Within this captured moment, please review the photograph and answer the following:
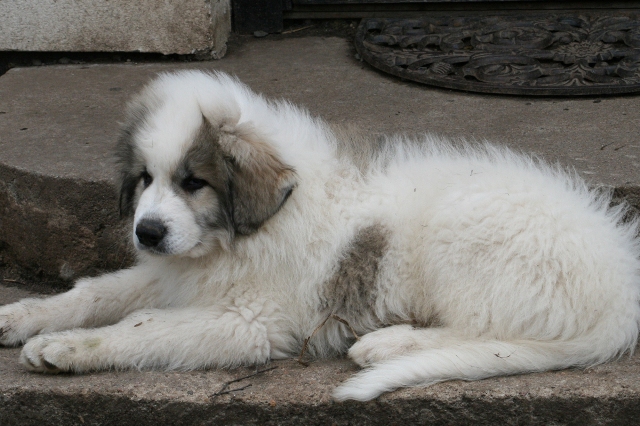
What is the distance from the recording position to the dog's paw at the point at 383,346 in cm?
330

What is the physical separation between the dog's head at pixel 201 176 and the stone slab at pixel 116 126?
0.91 m

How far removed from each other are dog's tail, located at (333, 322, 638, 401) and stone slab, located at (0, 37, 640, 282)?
3.01ft

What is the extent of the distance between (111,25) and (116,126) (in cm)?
147

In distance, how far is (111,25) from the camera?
6.13 meters

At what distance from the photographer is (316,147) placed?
3.62m

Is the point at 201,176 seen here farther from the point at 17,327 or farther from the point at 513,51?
the point at 513,51

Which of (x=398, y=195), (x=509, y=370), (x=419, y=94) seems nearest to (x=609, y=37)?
(x=419, y=94)

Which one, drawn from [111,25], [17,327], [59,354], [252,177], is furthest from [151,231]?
[111,25]

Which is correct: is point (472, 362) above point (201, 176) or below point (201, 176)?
below

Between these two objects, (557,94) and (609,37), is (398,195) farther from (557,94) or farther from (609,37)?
(609,37)

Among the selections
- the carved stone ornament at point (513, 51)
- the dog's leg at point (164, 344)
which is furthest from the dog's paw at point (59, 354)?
the carved stone ornament at point (513, 51)

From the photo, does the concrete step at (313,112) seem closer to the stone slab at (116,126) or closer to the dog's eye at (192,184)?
the stone slab at (116,126)

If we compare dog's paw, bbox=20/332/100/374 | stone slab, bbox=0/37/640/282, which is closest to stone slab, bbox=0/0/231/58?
stone slab, bbox=0/37/640/282

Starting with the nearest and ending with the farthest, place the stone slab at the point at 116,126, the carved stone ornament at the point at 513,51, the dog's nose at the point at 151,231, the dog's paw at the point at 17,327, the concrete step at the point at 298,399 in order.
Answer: the concrete step at the point at 298,399, the dog's nose at the point at 151,231, the dog's paw at the point at 17,327, the stone slab at the point at 116,126, the carved stone ornament at the point at 513,51
